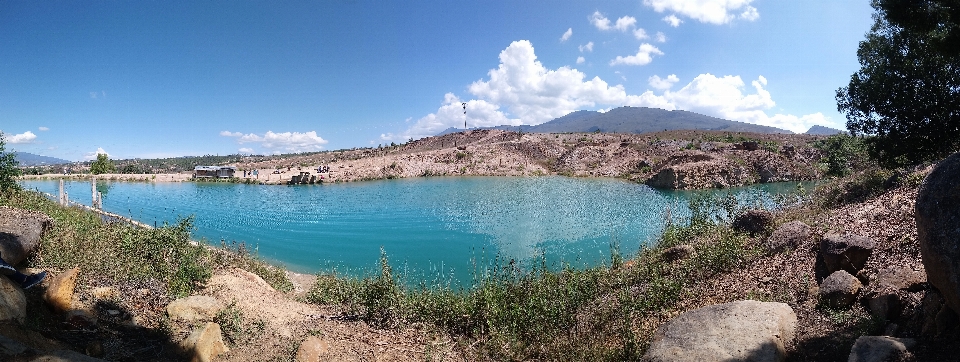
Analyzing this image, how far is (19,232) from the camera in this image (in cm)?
845

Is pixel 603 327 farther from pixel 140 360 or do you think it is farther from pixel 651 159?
pixel 651 159

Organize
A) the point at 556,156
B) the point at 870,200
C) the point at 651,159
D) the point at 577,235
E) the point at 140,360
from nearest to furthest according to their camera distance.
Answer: the point at 140,360 → the point at 870,200 → the point at 577,235 → the point at 651,159 → the point at 556,156

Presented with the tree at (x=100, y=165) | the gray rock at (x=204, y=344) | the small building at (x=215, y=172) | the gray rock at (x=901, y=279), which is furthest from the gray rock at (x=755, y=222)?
the tree at (x=100, y=165)

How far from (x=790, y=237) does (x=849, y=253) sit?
9.02 ft

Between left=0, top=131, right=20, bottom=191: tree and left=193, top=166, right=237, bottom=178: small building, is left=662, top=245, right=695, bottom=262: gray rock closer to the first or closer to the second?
left=0, top=131, right=20, bottom=191: tree


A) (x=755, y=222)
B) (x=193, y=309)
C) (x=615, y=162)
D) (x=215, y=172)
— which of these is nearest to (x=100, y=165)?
(x=215, y=172)

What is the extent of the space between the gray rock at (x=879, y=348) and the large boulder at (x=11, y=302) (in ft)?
31.7

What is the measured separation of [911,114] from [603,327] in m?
16.5

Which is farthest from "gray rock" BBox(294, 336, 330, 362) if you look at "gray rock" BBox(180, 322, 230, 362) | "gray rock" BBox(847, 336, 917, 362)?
"gray rock" BBox(847, 336, 917, 362)

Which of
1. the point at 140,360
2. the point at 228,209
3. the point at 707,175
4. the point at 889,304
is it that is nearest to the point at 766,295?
the point at 889,304

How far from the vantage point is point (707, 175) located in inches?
1900

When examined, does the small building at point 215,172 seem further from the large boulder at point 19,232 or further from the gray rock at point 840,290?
the gray rock at point 840,290

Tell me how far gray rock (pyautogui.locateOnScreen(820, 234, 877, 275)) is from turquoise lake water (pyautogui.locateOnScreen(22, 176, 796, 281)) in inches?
223

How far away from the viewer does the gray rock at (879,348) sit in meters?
4.73
